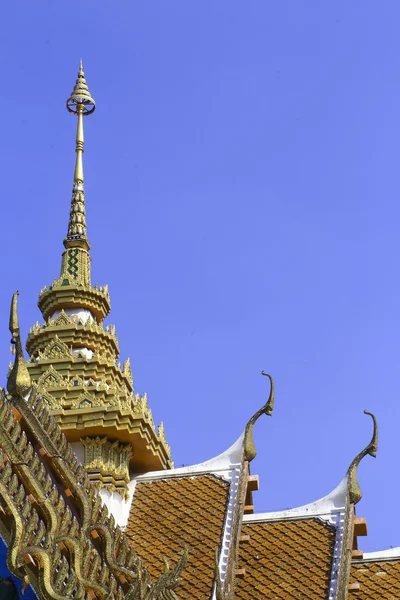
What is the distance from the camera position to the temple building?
464 inches

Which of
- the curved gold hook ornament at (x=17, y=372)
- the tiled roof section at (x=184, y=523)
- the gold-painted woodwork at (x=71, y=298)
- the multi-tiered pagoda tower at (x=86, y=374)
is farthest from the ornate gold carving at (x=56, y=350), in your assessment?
the curved gold hook ornament at (x=17, y=372)

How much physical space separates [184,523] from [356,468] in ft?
6.13

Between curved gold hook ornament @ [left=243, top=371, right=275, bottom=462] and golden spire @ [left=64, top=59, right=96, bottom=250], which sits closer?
curved gold hook ornament @ [left=243, top=371, right=275, bottom=462]

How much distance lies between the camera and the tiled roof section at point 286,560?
15.4 m

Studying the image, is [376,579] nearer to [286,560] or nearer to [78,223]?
[286,560]

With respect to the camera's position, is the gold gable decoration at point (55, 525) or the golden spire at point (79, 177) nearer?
the gold gable decoration at point (55, 525)

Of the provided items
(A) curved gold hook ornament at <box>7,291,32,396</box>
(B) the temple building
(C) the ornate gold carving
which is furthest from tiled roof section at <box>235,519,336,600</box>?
(A) curved gold hook ornament at <box>7,291,32,396</box>

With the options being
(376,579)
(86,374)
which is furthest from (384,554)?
(86,374)

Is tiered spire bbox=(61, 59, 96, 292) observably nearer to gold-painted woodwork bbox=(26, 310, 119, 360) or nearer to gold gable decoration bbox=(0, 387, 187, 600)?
gold-painted woodwork bbox=(26, 310, 119, 360)

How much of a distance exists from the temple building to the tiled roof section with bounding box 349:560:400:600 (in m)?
0.01

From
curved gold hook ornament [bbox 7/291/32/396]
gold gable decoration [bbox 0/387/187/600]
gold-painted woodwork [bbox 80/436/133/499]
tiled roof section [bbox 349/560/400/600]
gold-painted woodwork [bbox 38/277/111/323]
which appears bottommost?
gold gable decoration [bbox 0/387/187/600]

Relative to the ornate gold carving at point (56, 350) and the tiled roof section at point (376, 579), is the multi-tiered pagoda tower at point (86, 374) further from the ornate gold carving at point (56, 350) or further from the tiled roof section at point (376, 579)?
the tiled roof section at point (376, 579)

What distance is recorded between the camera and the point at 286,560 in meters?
15.9

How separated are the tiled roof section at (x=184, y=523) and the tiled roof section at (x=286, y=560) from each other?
1.67 ft
